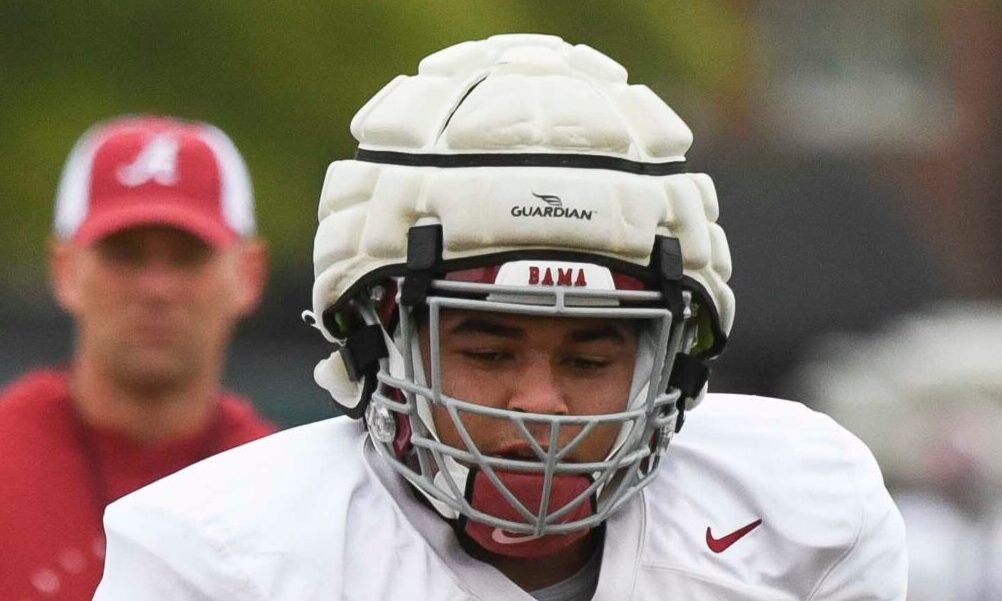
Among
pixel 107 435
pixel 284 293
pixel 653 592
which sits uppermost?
pixel 653 592

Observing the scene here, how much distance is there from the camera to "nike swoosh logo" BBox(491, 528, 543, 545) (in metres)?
3.38

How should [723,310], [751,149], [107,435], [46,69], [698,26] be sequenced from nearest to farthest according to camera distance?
1. [723,310]
2. [107,435]
3. [46,69]
4. [698,26]
5. [751,149]

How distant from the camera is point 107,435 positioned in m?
4.77

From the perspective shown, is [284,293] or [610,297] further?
[284,293]

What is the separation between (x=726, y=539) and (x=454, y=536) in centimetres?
41

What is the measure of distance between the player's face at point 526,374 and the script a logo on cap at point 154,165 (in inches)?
69.0

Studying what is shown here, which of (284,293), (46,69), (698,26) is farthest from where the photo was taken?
(284,293)

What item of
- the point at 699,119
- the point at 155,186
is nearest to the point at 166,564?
the point at 155,186

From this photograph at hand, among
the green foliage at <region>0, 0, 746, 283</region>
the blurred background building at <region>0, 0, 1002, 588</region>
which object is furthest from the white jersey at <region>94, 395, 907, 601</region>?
the green foliage at <region>0, 0, 746, 283</region>

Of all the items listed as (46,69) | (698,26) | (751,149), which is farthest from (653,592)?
(751,149)

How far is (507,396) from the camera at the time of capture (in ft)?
10.9

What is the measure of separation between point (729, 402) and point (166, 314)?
1453 mm

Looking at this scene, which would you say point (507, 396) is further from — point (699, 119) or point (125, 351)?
point (699, 119)

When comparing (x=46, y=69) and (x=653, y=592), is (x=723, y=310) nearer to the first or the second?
(x=653, y=592)
